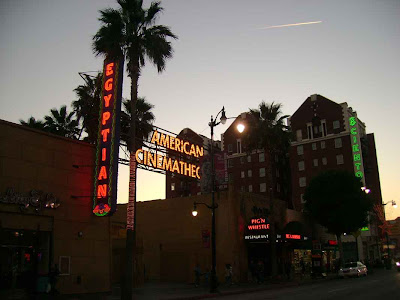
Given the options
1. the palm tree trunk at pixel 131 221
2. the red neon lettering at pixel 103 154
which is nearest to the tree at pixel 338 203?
the palm tree trunk at pixel 131 221

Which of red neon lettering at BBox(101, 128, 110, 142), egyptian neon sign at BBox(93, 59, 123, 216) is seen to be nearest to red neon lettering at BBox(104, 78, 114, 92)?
egyptian neon sign at BBox(93, 59, 123, 216)

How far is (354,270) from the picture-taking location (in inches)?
1561

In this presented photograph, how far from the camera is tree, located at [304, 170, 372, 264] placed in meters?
48.7

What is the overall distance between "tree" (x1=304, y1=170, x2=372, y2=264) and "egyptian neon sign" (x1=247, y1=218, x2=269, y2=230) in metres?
16.8

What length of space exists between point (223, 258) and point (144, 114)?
14.5 metres

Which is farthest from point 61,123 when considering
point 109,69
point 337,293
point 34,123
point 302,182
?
point 302,182

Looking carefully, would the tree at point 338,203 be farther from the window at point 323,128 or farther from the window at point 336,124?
the window at point 323,128

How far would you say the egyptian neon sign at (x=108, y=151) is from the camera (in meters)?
21.9

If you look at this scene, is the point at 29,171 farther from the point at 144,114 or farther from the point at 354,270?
the point at 354,270

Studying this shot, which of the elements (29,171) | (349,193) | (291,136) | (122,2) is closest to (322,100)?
(349,193)

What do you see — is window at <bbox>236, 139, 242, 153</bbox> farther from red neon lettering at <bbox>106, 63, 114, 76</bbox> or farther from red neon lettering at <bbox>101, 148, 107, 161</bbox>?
red neon lettering at <bbox>101, 148, 107, 161</bbox>

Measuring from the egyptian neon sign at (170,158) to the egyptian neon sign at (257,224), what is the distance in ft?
20.8

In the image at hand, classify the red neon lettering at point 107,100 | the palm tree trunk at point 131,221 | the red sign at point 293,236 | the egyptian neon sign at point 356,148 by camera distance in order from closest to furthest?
the palm tree trunk at point 131,221 → the red neon lettering at point 107,100 → the red sign at point 293,236 → the egyptian neon sign at point 356,148

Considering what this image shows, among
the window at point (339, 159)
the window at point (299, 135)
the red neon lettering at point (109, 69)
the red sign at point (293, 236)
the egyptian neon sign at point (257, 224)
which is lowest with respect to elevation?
the red sign at point (293, 236)
